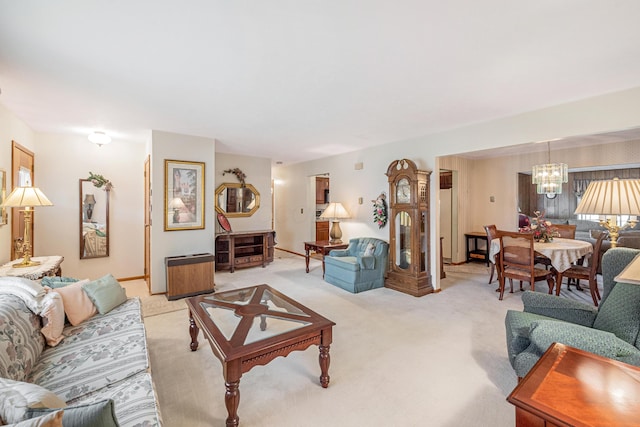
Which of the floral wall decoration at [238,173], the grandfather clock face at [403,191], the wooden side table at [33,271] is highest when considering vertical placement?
the floral wall decoration at [238,173]

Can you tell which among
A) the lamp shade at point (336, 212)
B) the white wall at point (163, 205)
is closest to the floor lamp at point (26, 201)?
the white wall at point (163, 205)

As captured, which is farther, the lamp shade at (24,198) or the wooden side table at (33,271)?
the lamp shade at (24,198)

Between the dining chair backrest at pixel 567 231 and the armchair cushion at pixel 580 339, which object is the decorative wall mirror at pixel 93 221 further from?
the dining chair backrest at pixel 567 231

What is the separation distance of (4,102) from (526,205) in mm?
10464

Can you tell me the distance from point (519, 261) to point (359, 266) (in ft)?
7.41

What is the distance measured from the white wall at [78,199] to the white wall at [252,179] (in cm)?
152

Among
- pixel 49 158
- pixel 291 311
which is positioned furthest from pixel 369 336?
pixel 49 158

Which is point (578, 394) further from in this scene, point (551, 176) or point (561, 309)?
point (551, 176)

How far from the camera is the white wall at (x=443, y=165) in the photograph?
281 cm

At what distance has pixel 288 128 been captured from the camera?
4.04 metres

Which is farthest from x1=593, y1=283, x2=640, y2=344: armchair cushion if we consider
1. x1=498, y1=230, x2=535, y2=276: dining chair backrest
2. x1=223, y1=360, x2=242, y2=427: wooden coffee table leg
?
x1=223, y1=360, x2=242, y2=427: wooden coffee table leg

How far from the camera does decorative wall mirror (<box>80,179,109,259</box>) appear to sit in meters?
4.50

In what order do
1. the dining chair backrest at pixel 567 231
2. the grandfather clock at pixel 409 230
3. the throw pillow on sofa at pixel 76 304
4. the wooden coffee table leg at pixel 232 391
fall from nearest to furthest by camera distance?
the wooden coffee table leg at pixel 232 391 < the throw pillow on sofa at pixel 76 304 < the grandfather clock at pixel 409 230 < the dining chair backrest at pixel 567 231

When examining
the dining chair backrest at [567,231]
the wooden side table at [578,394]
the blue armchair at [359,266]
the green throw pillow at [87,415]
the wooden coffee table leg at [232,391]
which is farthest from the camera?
the dining chair backrest at [567,231]
